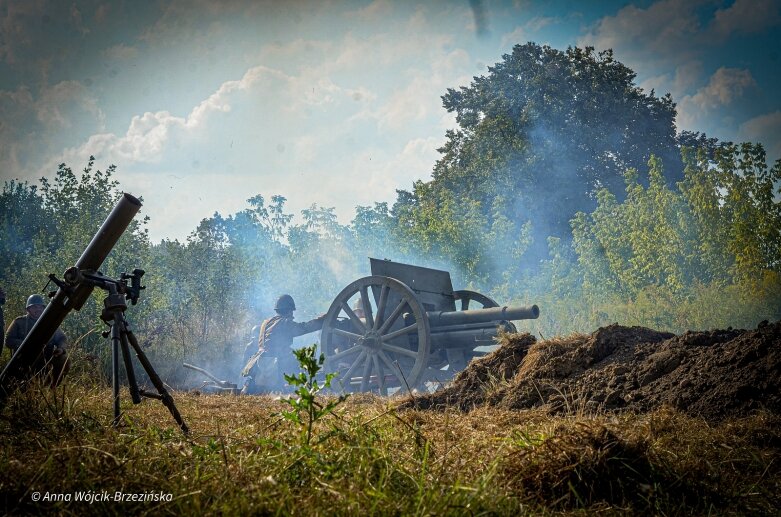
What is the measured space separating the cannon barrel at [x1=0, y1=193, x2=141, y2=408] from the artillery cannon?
5879 millimetres

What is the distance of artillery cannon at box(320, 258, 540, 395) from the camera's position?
9.54 metres

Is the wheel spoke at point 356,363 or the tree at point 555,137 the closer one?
the wheel spoke at point 356,363

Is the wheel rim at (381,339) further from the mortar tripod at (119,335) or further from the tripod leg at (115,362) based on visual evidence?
the tripod leg at (115,362)

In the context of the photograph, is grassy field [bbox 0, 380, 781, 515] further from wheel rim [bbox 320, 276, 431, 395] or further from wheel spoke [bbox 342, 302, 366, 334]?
wheel spoke [bbox 342, 302, 366, 334]

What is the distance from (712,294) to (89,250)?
13.6m

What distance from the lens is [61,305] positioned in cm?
390

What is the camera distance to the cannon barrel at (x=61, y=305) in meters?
3.78

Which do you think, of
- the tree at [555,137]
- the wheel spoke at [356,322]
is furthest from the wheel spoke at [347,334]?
the tree at [555,137]

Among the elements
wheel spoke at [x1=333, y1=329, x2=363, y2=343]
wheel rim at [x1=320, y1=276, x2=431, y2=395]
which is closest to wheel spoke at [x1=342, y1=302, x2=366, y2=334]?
wheel rim at [x1=320, y1=276, x2=431, y2=395]

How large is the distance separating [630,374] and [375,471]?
11.5 feet

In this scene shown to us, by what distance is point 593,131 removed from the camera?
2962 centimetres

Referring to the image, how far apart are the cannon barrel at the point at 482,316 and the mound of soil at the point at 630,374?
83.4 inches

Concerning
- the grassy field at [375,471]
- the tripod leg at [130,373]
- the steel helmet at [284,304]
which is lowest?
the grassy field at [375,471]

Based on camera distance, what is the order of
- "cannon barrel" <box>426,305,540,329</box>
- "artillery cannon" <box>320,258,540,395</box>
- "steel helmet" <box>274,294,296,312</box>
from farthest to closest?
"steel helmet" <box>274,294,296,312</box>, "artillery cannon" <box>320,258,540,395</box>, "cannon barrel" <box>426,305,540,329</box>
